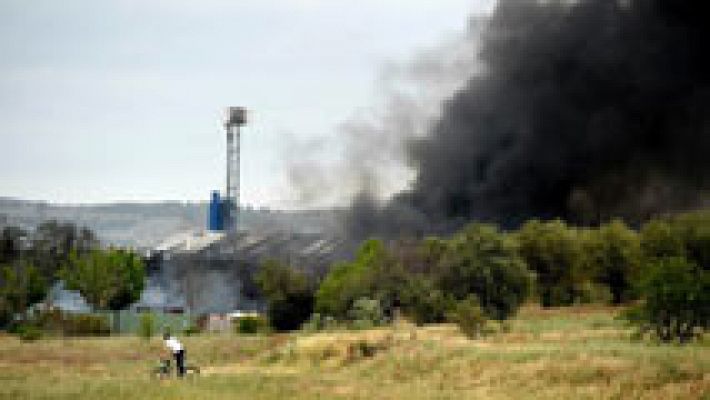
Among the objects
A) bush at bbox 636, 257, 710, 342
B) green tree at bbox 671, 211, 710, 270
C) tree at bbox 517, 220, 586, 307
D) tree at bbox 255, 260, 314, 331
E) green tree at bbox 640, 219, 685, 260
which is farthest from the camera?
tree at bbox 517, 220, 586, 307

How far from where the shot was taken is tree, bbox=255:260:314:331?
85.7 meters

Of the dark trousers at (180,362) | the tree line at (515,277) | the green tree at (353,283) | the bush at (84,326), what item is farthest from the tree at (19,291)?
the dark trousers at (180,362)

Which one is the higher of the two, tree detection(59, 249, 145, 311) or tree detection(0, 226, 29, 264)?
tree detection(0, 226, 29, 264)

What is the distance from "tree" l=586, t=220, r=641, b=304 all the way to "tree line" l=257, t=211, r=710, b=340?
84 mm

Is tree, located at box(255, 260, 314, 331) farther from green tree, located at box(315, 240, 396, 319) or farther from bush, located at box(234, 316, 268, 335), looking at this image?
green tree, located at box(315, 240, 396, 319)

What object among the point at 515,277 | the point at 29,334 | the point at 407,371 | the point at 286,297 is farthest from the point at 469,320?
the point at 286,297

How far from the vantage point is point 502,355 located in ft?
125

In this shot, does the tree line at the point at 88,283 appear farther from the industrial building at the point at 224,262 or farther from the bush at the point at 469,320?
the bush at the point at 469,320

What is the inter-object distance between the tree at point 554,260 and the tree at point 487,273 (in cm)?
2768

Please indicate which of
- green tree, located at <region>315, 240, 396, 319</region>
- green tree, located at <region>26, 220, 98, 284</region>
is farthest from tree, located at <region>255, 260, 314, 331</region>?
green tree, located at <region>26, 220, 98, 284</region>

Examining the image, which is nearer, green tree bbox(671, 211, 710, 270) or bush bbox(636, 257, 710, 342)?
bush bbox(636, 257, 710, 342)

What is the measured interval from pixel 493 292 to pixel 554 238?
3161 cm

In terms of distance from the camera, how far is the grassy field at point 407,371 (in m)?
31.6

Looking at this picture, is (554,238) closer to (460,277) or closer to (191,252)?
(460,277)
